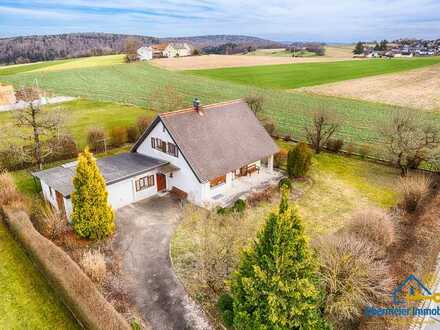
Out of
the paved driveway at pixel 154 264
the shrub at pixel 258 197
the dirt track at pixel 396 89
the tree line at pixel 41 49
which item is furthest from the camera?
the tree line at pixel 41 49

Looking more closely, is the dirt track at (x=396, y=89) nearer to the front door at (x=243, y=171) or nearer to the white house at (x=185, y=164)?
the front door at (x=243, y=171)

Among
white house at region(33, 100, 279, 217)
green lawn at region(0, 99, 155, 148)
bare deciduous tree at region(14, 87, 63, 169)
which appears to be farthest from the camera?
green lawn at region(0, 99, 155, 148)

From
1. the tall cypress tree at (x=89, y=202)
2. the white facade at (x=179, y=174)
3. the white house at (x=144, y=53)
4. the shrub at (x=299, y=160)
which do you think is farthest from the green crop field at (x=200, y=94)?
the white house at (x=144, y=53)

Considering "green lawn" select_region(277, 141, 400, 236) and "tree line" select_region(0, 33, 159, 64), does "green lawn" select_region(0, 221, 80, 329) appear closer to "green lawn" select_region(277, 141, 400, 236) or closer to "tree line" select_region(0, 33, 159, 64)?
"green lawn" select_region(277, 141, 400, 236)

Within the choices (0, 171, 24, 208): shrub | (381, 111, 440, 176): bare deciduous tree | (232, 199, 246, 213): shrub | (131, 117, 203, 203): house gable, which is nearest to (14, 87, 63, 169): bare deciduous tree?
(0, 171, 24, 208): shrub

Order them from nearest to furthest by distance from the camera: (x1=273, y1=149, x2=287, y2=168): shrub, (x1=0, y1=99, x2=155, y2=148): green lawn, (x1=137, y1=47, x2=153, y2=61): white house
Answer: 1. (x1=273, y1=149, x2=287, y2=168): shrub
2. (x1=0, y1=99, x2=155, y2=148): green lawn
3. (x1=137, y1=47, x2=153, y2=61): white house
